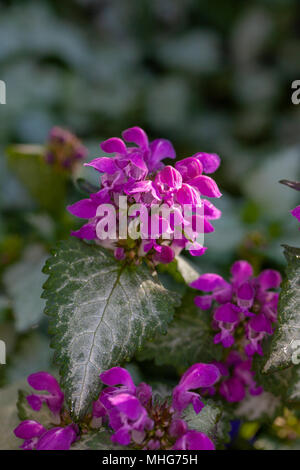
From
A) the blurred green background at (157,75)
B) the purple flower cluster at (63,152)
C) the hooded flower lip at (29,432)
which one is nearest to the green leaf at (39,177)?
the purple flower cluster at (63,152)

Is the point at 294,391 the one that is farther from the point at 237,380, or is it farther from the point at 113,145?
the point at 113,145

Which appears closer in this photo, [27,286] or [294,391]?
[294,391]

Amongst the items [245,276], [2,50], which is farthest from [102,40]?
[245,276]

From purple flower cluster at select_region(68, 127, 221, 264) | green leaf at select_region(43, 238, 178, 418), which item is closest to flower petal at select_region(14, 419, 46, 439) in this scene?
green leaf at select_region(43, 238, 178, 418)

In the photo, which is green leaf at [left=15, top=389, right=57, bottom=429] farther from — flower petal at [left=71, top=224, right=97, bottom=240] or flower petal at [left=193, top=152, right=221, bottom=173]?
flower petal at [left=193, top=152, right=221, bottom=173]

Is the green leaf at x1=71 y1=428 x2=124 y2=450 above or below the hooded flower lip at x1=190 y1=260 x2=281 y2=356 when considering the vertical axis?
below

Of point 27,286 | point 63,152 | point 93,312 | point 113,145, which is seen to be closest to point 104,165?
point 113,145

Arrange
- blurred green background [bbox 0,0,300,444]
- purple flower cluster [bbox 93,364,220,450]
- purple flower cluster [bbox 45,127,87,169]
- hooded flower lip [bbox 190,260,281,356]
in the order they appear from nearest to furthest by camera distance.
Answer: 1. purple flower cluster [bbox 93,364,220,450]
2. hooded flower lip [bbox 190,260,281,356]
3. purple flower cluster [bbox 45,127,87,169]
4. blurred green background [bbox 0,0,300,444]
